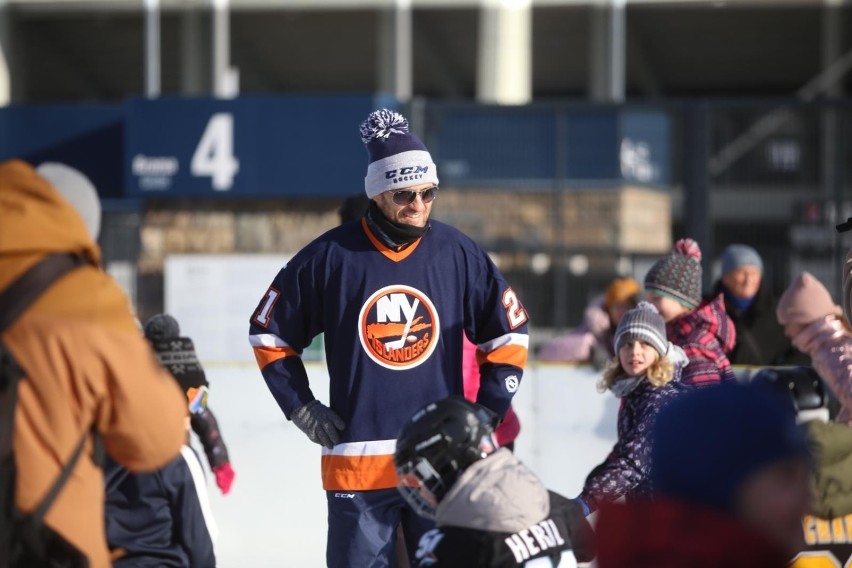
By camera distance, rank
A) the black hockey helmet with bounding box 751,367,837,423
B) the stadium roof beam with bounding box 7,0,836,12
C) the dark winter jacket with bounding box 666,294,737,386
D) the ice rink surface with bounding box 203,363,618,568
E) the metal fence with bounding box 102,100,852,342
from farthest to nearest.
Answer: the stadium roof beam with bounding box 7,0,836,12 < the metal fence with bounding box 102,100,852,342 < the ice rink surface with bounding box 203,363,618,568 < the black hockey helmet with bounding box 751,367,837,423 < the dark winter jacket with bounding box 666,294,737,386

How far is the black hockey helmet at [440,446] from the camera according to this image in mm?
2994

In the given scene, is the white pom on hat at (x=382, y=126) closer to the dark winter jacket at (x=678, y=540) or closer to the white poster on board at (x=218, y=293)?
the dark winter jacket at (x=678, y=540)

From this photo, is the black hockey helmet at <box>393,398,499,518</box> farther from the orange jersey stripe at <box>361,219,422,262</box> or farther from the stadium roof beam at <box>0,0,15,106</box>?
the stadium roof beam at <box>0,0,15,106</box>

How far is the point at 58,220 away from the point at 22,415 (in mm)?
Result: 361

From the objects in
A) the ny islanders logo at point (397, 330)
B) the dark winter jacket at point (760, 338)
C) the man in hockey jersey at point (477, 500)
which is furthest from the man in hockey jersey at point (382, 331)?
the dark winter jacket at point (760, 338)

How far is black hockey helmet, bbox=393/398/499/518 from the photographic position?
2.99m

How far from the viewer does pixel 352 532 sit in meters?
4.01

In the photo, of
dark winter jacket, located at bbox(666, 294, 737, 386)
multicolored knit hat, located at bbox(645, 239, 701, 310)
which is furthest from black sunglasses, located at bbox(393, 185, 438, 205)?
multicolored knit hat, located at bbox(645, 239, 701, 310)

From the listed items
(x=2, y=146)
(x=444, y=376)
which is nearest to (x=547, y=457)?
(x=444, y=376)

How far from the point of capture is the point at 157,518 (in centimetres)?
422

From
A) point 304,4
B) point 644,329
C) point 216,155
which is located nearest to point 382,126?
point 644,329

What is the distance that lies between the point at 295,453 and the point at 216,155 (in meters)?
5.45

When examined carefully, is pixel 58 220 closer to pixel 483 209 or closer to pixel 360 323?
pixel 360 323

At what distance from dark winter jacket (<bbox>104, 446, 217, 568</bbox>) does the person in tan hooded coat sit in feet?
5.20
